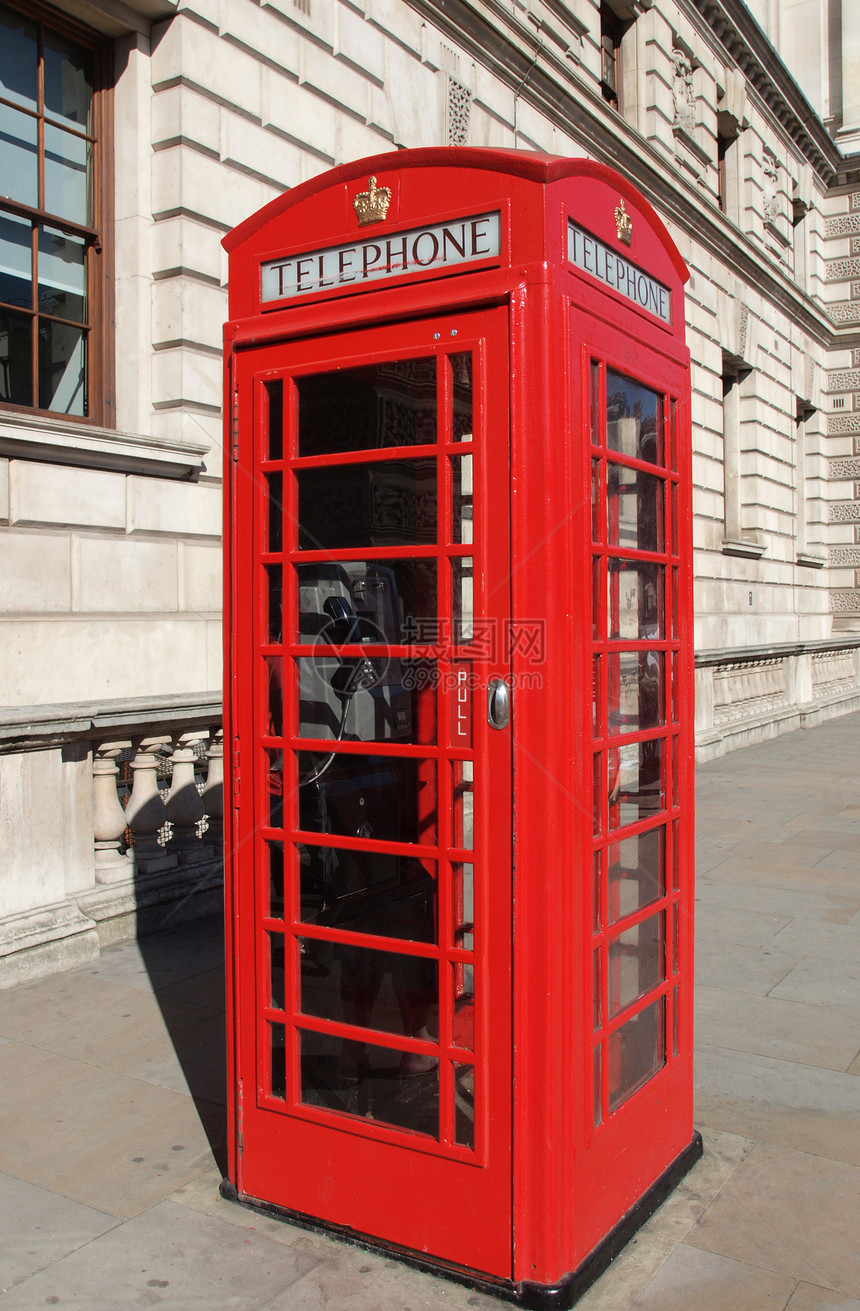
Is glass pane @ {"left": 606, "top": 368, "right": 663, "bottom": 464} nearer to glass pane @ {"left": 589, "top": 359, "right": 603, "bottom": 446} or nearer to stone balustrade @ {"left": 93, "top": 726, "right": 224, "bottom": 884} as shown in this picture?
glass pane @ {"left": 589, "top": 359, "right": 603, "bottom": 446}

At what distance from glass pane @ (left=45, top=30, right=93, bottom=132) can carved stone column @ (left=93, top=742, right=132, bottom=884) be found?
425 centimetres

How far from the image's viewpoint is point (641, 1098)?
273cm

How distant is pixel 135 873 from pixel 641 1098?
3.28 m

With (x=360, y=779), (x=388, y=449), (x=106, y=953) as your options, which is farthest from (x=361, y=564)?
(x=106, y=953)

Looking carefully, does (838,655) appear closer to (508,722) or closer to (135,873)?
(135,873)

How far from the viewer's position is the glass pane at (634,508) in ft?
8.46

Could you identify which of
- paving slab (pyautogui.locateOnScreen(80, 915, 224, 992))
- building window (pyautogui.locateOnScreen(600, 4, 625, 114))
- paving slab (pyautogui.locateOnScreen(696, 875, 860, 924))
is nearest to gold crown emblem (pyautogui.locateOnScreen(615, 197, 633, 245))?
paving slab (pyautogui.locateOnScreen(80, 915, 224, 992))

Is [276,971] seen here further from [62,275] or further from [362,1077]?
[62,275]

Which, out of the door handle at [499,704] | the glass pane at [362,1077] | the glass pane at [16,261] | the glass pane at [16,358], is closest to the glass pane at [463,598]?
the door handle at [499,704]

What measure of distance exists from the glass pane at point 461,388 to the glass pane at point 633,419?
0.36 metres

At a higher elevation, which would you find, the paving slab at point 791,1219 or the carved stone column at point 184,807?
the carved stone column at point 184,807

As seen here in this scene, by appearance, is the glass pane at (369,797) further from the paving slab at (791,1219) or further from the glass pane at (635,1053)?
the paving slab at (791,1219)

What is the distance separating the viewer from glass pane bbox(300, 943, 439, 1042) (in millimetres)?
2668

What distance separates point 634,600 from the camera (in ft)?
9.07
